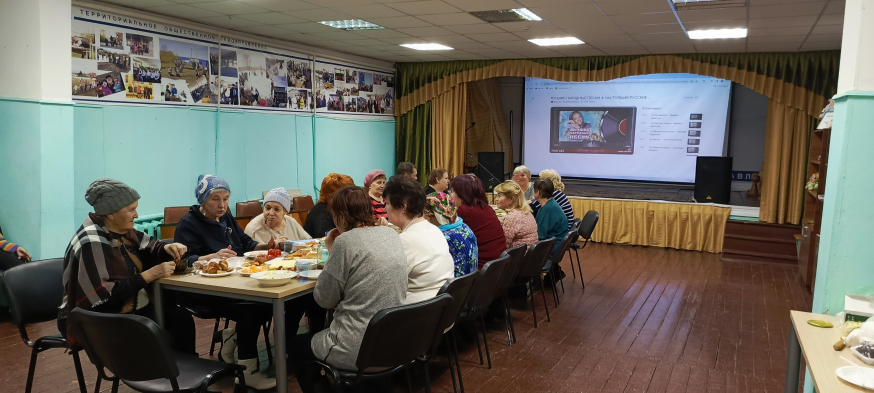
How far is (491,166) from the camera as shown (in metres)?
9.52

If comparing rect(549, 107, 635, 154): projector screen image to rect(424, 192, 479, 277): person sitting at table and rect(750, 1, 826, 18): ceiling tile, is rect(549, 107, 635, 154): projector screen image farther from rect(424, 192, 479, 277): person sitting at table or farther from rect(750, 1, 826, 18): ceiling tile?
rect(424, 192, 479, 277): person sitting at table

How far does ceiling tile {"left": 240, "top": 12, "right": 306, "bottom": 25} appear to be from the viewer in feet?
19.0

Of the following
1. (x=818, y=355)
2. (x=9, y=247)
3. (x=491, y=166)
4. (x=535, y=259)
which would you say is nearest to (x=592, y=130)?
(x=491, y=166)

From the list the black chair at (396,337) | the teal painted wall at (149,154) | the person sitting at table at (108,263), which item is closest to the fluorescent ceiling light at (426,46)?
the teal painted wall at (149,154)

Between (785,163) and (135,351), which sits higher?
(785,163)

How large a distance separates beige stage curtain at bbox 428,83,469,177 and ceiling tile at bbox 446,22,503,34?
269cm

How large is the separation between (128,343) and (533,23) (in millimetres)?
4893

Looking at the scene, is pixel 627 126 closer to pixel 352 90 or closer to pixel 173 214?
pixel 352 90

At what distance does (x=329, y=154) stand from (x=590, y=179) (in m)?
4.17

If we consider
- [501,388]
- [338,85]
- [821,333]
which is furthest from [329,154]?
[821,333]

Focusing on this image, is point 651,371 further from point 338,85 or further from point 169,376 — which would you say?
point 338,85

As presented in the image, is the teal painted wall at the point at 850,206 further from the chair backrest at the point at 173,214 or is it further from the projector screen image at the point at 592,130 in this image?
the projector screen image at the point at 592,130

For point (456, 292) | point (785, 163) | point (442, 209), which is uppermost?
point (785, 163)

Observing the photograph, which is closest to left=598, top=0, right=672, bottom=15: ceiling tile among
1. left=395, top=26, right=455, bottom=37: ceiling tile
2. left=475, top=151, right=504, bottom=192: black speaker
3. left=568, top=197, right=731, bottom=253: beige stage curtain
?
left=395, top=26, right=455, bottom=37: ceiling tile
